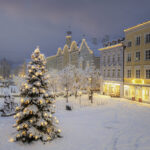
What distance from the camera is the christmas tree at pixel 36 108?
9.03 metres

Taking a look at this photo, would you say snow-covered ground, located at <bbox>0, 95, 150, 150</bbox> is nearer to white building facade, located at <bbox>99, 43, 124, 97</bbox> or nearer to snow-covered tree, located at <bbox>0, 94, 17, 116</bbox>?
snow-covered tree, located at <bbox>0, 94, 17, 116</bbox>

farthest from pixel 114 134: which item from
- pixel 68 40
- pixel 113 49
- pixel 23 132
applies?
pixel 68 40

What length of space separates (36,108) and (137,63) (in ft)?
68.2

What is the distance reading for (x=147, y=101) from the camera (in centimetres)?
2273

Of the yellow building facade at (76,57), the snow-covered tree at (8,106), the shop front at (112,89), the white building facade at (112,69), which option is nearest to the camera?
the snow-covered tree at (8,106)

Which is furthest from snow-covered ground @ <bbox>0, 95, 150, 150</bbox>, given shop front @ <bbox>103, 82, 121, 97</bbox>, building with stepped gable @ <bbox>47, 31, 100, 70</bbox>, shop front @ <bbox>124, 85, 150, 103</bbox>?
building with stepped gable @ <bbox>47, 31, 100, 70</bbox>

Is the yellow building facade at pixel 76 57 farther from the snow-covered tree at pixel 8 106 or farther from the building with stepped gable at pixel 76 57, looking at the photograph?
the snow-covered tree at pixel 8 106

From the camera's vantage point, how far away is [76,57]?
158 ft

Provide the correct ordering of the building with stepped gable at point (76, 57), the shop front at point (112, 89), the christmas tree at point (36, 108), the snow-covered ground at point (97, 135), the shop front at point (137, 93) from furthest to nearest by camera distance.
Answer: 1. the building with stepped gable at point (76, 57)
2. the shop front at point (112, 89)
3. the shop front at point (137, 93)
4. the christmas tree at point (36, 108)
5. the snow-covered ground at point (97, 135)

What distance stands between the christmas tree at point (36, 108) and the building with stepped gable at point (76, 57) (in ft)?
97.1

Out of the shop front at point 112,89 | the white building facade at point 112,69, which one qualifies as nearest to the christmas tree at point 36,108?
the white building facade at point 112,69

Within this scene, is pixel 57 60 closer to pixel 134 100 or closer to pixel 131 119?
pixel 134 100

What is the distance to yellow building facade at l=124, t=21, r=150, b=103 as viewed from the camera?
2309 cm

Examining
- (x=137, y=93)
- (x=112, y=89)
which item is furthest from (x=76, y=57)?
(x=137, y=93)
